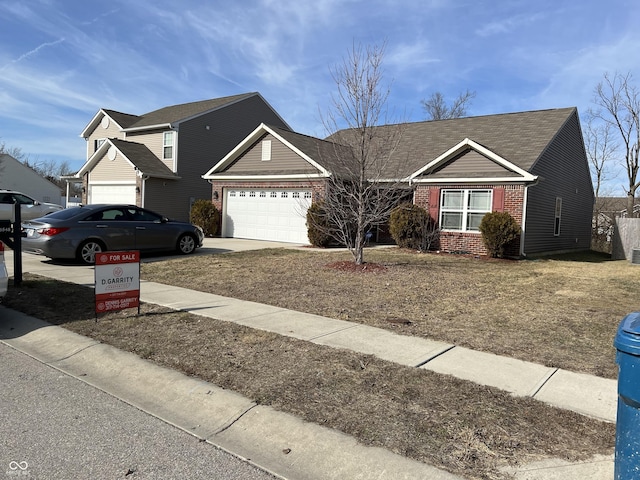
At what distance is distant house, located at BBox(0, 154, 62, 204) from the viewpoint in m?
53.0

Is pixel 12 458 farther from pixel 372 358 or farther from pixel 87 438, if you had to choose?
pixel 372 358

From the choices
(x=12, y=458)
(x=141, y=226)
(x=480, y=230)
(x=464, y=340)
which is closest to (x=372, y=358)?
(x=464, y=340)

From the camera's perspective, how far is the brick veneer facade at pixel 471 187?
50.6ft

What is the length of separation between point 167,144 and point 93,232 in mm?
14799

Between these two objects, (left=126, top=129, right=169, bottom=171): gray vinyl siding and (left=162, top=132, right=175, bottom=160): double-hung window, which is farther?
(left=126, top=129, right=169, bottom=171): gray vinyl siding

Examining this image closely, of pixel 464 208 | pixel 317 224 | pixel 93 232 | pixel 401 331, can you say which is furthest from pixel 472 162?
pixel 93 232

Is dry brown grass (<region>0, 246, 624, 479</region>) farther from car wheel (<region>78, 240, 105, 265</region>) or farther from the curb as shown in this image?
car wheel (<region>78, 240, 105, 265</region>)

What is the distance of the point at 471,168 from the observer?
16422mm

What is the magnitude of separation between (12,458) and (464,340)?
474 cm

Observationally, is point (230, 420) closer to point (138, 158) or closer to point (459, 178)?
point (459, 178)

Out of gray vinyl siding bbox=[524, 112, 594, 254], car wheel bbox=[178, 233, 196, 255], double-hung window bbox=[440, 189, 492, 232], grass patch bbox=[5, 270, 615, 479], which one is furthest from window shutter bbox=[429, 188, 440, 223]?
grass patch bbox=[5, 270, 615, 479]

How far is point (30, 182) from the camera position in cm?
5584

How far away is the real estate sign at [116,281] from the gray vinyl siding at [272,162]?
38.2ft

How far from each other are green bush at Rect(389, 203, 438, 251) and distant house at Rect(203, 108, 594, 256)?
0.42 metres
